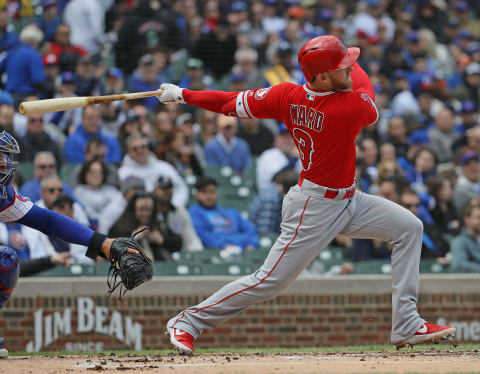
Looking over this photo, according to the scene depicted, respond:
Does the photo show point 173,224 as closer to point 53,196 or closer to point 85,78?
point 53,196

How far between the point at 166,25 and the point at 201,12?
93 centimetres

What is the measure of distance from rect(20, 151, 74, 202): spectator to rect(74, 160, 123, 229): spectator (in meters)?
0.13

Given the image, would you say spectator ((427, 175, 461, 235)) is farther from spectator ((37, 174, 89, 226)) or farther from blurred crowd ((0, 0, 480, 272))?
spectator ((37, 174, 89, 226))

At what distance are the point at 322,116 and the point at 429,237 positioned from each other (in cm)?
417

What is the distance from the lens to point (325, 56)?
196 inches

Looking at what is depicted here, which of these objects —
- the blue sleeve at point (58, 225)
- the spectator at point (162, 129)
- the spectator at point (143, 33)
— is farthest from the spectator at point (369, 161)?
the blue sleeve at point (58, 225)

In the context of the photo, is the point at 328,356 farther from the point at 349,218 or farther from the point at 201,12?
the point at 201,12

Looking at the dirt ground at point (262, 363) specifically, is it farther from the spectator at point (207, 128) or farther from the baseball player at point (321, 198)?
the spectator at point (207, 128)

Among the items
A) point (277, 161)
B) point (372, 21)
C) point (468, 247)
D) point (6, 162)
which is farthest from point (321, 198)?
point (372, 21)

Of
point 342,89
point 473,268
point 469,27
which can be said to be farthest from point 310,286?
point 469,27

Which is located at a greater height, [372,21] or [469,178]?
[372,21]

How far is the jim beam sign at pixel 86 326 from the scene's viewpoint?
25.1 ft

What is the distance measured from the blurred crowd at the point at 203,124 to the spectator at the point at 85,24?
0.02 m

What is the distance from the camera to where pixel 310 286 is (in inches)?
313
